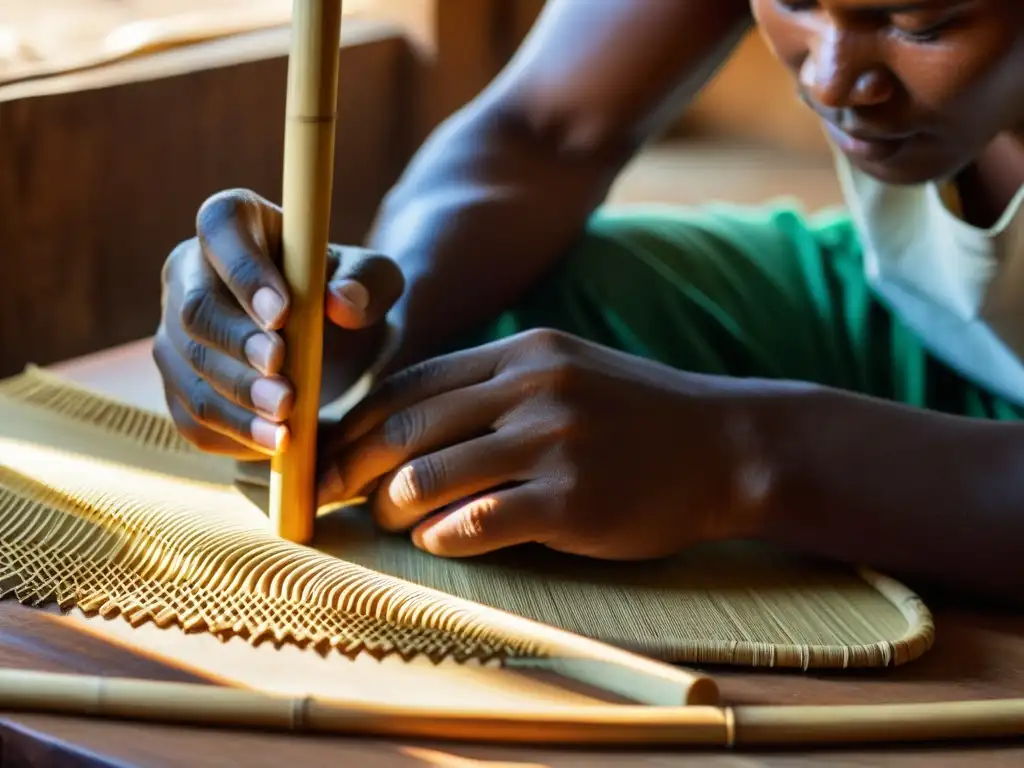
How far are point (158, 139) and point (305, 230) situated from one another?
67cm

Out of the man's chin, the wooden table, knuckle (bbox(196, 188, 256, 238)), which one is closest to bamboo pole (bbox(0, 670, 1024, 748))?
the wooden table

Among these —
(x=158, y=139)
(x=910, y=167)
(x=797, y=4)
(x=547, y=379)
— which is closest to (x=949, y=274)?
(x=910, y=167)

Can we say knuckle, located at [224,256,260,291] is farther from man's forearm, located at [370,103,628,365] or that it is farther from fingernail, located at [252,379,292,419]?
man's forearm, located at [370,103,628,365]

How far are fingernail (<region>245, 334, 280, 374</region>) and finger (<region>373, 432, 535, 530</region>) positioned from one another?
82 millimetres

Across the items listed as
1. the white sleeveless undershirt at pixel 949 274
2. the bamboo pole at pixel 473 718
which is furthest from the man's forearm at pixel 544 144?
the bamboo pole at pixel 473 718

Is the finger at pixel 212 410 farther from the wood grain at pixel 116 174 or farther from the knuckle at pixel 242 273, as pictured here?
the wood grain at pixel 116 174

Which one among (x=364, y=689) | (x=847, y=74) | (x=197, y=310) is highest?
(x=847, y=74)

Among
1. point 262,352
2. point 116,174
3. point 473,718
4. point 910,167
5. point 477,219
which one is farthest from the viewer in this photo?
point 116,174

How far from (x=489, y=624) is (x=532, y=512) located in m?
0.07

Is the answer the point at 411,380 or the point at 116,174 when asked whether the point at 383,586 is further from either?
the point at 116,174

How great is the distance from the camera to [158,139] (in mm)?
1228

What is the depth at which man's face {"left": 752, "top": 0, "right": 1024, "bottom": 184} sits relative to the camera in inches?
26.8

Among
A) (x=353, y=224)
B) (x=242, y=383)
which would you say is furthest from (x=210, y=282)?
(x=353, y=224)

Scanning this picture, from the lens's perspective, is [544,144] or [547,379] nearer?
[547,379]
